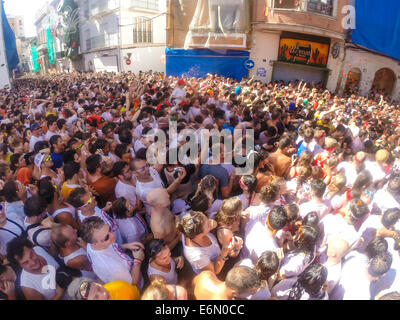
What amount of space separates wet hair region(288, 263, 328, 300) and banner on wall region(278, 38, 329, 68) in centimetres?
1879

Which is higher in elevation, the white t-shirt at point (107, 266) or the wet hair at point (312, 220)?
the wet hair at point (312, 220)

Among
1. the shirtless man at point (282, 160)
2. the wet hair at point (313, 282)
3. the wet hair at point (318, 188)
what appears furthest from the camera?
the shirtless man at point (282, 160)

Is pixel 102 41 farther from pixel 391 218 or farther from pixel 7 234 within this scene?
pixel 391 218

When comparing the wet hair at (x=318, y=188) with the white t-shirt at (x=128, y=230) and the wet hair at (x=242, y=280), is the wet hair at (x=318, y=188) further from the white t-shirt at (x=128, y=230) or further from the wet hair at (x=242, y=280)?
the white t-shirt at (x=128, y=230)

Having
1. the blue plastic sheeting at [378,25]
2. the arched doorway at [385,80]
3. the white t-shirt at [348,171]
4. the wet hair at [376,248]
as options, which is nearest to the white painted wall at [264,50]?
the blue plastic sheeting at [378,25]

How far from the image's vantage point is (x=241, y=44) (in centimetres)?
1706

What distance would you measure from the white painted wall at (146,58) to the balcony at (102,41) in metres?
2.22

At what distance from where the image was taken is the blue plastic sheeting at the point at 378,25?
1692 cm

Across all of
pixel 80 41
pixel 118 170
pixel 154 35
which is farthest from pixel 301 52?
pixel 80 41

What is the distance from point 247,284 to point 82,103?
7842mm

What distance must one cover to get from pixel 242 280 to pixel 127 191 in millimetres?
2098

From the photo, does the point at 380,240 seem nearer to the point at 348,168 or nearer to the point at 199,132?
the point at 348,168

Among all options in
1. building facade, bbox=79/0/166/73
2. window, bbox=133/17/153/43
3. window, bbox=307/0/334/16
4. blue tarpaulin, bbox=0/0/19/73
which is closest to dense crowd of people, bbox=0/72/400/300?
window, bbox=307/0/334/16

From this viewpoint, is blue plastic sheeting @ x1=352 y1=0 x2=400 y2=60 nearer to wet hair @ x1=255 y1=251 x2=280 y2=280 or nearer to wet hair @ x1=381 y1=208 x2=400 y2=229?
wet hair @ x1=381 y1=208 x2=400 y2=229
